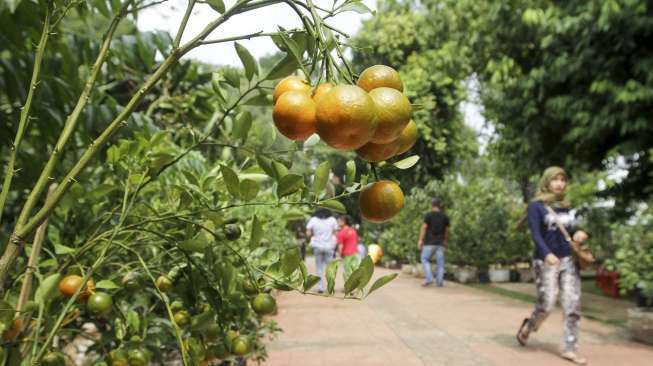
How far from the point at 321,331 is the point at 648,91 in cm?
448

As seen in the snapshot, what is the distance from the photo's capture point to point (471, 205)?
13617mm

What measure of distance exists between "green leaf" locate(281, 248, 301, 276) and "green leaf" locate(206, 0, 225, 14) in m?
0.43

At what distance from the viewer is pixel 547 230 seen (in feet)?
16.4

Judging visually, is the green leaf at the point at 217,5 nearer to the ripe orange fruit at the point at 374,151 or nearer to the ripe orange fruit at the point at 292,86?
the ripe orange fruit at the point at 292,86

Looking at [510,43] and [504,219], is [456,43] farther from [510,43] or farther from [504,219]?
[504,219]

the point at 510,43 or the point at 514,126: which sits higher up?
the point at 510,43

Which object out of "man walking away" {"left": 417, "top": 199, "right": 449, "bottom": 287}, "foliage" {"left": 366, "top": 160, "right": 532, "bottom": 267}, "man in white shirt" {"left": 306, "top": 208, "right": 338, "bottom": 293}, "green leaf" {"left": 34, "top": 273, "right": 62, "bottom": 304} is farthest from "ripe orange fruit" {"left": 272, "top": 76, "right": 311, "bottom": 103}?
"foliage" {"left": 366, "top": 160, "right": 532, "bottom": 267}

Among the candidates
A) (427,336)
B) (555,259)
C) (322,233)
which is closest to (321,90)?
(555,259)

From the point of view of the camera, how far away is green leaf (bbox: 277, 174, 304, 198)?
0.97 meters

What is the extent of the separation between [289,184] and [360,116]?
0.26m

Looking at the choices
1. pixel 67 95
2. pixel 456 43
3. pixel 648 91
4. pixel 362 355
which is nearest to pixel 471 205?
pixel 456 43

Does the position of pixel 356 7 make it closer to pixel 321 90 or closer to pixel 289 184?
pixel 321 90

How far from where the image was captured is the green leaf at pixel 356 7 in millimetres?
919

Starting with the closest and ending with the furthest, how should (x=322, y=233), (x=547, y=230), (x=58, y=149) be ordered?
(x=58, y=149) < (x=547, y=230) < (x=322, y=233)
